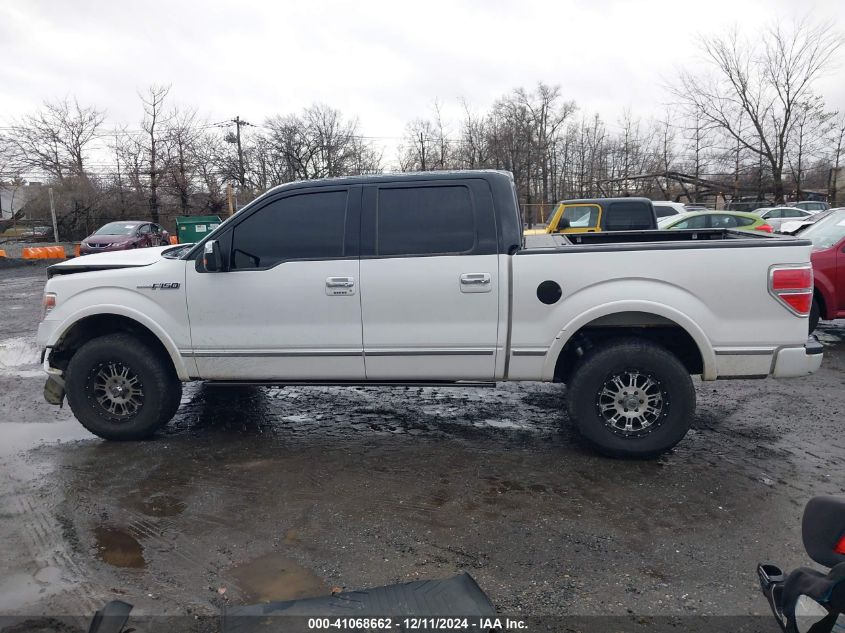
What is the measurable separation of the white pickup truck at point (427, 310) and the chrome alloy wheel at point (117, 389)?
0.04ft

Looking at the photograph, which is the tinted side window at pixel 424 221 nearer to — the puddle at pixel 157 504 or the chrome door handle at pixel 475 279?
the chrome door handle at pixel 475 279

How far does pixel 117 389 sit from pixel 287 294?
1.66 meters

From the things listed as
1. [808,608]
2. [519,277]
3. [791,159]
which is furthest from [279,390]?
[791,159]

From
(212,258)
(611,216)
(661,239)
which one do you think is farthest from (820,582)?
(611,216)

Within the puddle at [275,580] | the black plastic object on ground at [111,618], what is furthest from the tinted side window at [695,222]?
the black plastic object on ground at [111,618]

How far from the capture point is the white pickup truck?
4.36m

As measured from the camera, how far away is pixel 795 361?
4371mm

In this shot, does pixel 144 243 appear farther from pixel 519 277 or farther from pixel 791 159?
pixel 791 159

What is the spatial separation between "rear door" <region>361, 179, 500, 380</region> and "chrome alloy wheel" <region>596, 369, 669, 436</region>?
2.87 feet

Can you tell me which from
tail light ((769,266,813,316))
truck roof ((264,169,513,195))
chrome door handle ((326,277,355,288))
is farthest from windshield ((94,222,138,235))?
tail light ((769,266,813,316))

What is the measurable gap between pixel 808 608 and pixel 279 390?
5452 mm

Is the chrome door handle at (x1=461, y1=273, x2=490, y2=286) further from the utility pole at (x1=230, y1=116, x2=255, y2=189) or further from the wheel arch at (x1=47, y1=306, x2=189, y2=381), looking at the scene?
the utility pole at (x1=230, y1=116, x2=255, y2=189)

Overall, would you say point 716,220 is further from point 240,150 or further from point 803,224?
point 240,150

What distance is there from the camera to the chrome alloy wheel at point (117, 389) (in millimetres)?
5008
